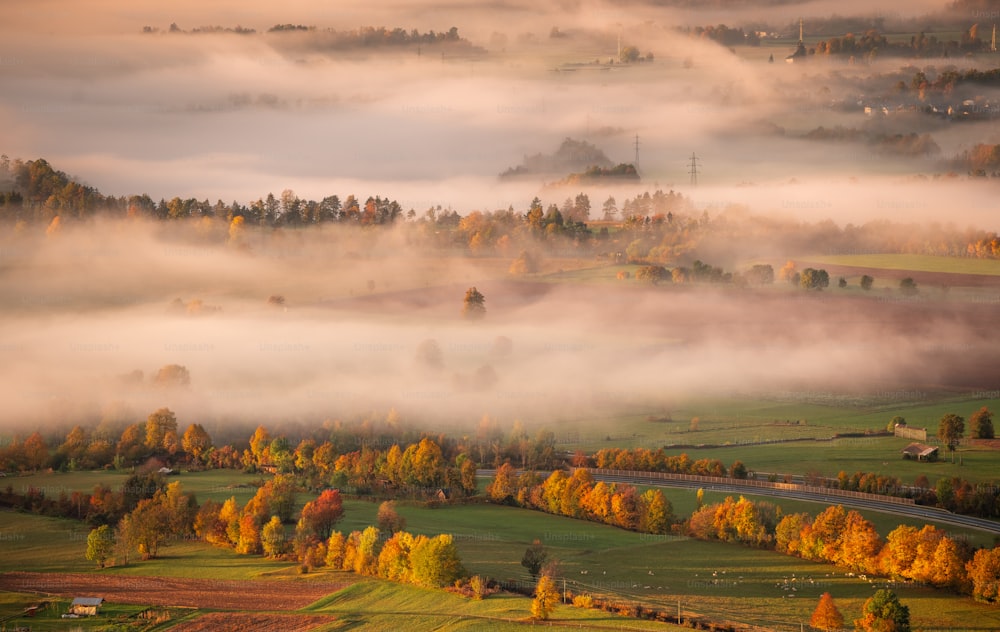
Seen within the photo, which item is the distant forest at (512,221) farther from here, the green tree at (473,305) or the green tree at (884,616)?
the green tree at (884,616)

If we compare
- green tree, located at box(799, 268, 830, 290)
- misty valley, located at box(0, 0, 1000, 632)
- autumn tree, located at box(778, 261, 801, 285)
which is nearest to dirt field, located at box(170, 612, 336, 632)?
misty valley, located at box(0, 0, 1000, 632)

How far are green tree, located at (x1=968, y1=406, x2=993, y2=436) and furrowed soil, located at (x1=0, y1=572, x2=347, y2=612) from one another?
37.8m

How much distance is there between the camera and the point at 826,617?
45531mm

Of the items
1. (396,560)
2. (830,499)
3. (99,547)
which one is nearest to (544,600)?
(396,560)

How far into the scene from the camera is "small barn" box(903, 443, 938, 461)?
67125 mm

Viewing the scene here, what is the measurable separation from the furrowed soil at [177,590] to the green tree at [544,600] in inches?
370

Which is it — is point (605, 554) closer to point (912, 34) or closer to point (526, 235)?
point (526, 235)

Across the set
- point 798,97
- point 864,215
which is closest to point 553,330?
point 864,215

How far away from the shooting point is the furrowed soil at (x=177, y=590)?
52031 mm

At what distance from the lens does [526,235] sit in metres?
122

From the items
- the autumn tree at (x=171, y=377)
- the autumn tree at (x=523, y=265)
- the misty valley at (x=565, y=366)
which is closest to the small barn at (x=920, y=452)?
the misty valley at (x=565, y=366)

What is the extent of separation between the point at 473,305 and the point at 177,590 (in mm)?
54211

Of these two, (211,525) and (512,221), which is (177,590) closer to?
(211,525)

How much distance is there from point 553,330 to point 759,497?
131ft
